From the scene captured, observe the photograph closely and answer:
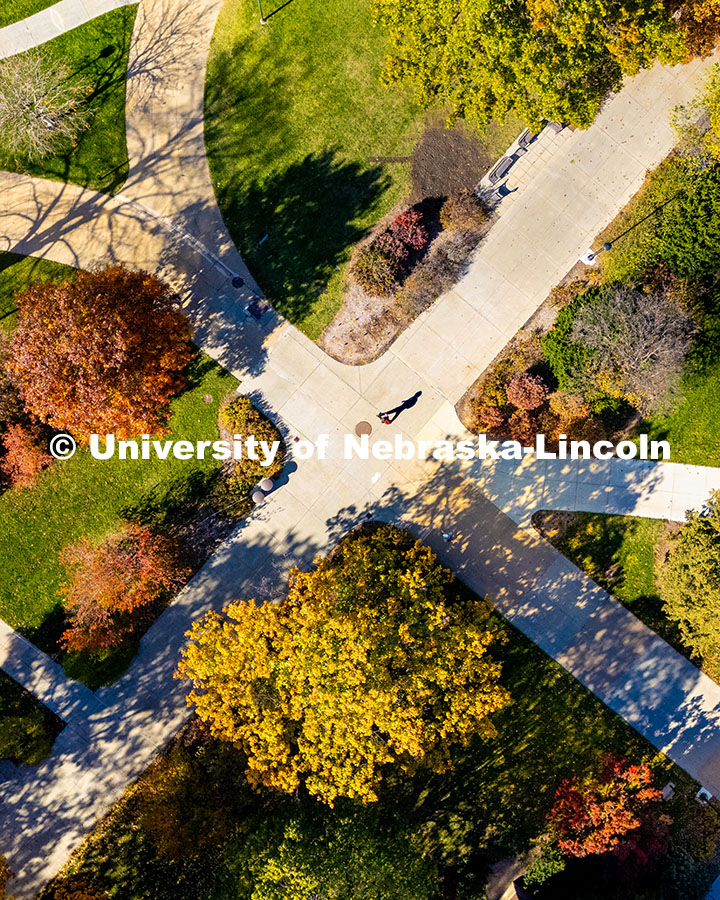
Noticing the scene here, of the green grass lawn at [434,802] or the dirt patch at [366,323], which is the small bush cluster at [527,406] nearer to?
the dirt patch at [366,323]

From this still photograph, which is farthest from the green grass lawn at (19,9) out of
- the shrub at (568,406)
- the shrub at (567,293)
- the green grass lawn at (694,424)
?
the green grass lawn at (694,424)

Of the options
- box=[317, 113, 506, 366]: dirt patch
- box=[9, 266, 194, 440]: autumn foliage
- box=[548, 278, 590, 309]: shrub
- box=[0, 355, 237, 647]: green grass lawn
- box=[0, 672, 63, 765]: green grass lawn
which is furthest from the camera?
box=[0, 355, 237, 647]: green grass lawn

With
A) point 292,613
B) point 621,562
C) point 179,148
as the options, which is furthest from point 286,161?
point 621,562

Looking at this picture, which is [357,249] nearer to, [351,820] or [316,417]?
[316,417]

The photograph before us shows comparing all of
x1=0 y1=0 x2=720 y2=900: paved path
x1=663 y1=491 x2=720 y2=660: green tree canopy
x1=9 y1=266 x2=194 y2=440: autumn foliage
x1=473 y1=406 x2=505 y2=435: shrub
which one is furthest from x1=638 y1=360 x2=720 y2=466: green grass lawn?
x1=9 y1=266 x2=194 y2=440: autumn foliage

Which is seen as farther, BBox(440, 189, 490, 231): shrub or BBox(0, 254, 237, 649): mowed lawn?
BBox(0, 254, 237, 649): mowed lawn

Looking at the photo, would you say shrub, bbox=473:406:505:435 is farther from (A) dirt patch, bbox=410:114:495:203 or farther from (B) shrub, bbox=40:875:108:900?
(B) shrub, bbox=40:875:108:900

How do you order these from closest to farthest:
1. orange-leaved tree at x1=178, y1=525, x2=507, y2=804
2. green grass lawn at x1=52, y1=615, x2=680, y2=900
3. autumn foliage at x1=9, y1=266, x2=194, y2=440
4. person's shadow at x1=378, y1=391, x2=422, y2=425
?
orange-leaved tree at x1=178, y1=525, x2=507, y2=804 → autumn foliage at x1=9, y1=266, x2=194, y2=440 → green grass lawn at x1=52, y1=615, x2=680, y2=900 → person's shadow at x1=378, y1=391, x2=422, y2=425
